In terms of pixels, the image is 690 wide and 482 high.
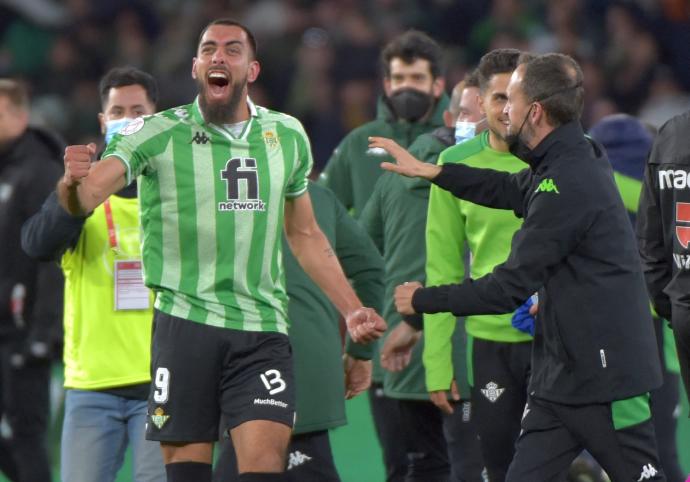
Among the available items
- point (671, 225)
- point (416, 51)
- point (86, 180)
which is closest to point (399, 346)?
point (671, 225)

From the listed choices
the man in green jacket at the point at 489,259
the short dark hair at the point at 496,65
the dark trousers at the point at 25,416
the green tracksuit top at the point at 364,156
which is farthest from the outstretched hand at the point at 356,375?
the dark trousers at the point at 25,416

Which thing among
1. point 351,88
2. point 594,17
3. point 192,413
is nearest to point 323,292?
point 192,413

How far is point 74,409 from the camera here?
6.04 metres

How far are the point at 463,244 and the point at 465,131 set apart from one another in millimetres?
628

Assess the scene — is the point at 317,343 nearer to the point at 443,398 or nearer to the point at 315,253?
the point at 315,253

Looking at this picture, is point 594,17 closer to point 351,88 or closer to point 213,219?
point 351,88

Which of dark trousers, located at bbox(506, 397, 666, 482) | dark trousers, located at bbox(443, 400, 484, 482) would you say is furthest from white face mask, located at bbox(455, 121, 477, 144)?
dark trousers, located at bbox(506, 397, 666, 482)

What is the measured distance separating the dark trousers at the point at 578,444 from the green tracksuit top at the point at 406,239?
5.13ft

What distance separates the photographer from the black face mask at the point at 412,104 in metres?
7.82

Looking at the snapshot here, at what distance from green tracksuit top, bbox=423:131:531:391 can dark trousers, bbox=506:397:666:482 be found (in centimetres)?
83

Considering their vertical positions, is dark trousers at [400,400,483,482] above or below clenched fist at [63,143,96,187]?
below

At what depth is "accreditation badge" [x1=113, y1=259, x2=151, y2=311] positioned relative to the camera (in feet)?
19.9

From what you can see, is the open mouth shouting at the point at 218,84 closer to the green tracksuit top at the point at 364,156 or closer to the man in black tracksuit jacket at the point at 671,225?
the man in black tracksuit jacket at the point at 671,225

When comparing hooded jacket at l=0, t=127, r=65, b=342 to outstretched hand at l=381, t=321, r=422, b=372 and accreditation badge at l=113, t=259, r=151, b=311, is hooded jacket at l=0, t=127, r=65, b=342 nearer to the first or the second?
accreditation badge at l=113, t=259, r=151, b=311
